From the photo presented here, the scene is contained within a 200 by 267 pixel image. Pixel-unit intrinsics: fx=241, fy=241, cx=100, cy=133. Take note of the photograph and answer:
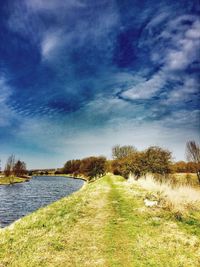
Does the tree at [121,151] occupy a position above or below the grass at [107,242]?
above

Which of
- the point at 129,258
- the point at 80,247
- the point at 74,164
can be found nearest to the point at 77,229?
the point at 80,247

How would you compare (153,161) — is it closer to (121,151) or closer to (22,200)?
(22,200)

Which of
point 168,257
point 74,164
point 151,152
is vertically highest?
point 74,164

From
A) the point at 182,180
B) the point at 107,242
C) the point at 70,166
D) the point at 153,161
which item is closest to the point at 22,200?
the point at 153,161

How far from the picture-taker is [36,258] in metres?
7.38

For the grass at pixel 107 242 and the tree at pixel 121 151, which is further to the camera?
the tree at pixel 121 151

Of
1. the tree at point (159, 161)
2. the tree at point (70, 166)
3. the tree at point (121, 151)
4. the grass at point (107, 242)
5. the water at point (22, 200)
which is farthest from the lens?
the tree at point (70, 166)

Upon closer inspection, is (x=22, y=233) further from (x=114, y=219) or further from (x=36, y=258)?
(x=114, y=219)

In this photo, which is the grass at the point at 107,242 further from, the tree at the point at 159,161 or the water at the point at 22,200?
the tree at the point at 159,161

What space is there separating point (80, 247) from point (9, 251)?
2.40 metres

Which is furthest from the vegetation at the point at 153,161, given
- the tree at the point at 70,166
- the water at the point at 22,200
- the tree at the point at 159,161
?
the tree at the point at 70,166

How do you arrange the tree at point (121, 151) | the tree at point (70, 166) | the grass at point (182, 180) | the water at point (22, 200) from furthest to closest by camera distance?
the tree at point (70, 166), the tree at point (121, 151), the grass at point (182, 180), the water at point (22, 200)

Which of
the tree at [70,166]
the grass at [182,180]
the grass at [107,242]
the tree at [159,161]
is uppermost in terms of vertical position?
the tree at [70,166]

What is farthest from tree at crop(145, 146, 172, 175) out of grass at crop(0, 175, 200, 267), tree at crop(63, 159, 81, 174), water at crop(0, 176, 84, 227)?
tree at crop(63, 159, 81, 174)
